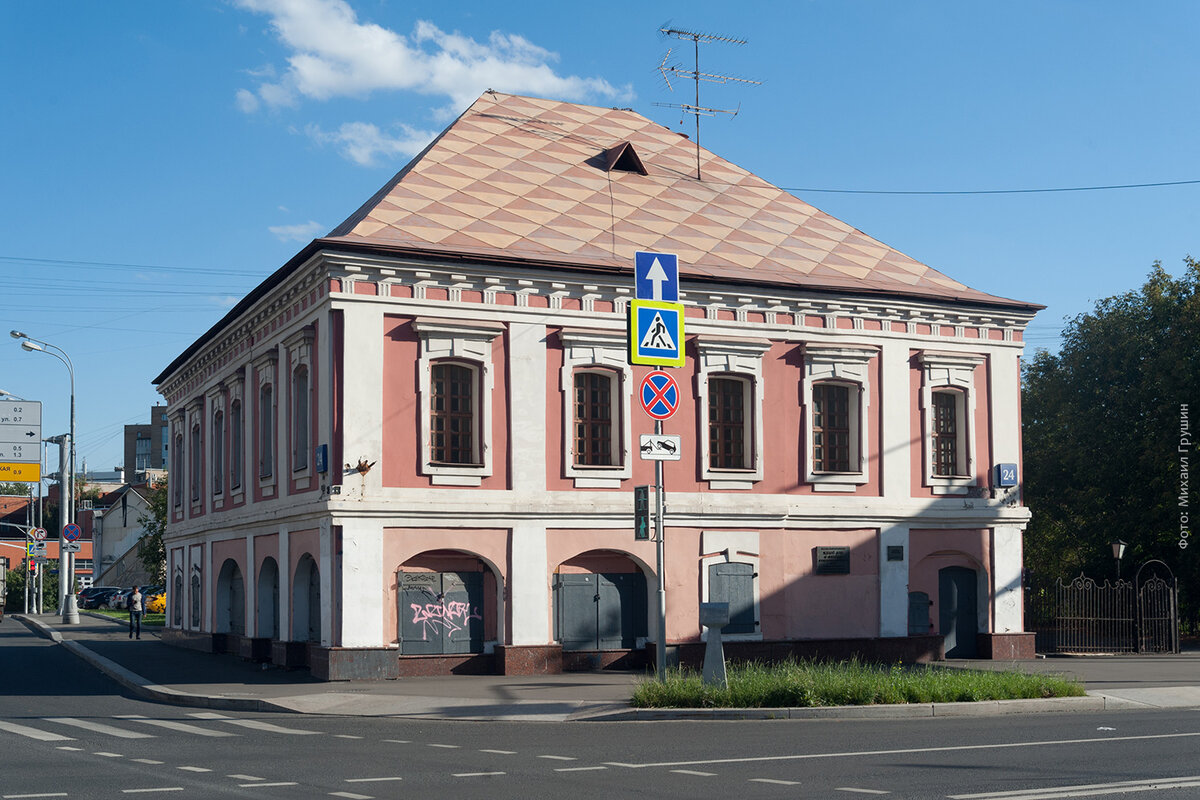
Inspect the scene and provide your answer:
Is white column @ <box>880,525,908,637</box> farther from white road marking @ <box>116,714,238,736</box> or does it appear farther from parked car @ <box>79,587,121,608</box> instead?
parked car @ <box>79,587,121,608</box>

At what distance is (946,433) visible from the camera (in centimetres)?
2780

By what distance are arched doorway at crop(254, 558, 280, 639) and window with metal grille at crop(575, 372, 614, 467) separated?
300 inches

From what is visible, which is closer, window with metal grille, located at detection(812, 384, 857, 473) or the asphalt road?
the asphalt road

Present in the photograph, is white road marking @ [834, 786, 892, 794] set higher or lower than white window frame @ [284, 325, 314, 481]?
lower

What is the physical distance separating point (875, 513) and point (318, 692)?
12.2 m

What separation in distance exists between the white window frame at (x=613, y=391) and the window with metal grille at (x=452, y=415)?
5.76 ft

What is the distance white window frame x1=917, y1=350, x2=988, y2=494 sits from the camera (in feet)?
89.4

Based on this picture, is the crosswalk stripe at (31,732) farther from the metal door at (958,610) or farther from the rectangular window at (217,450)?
the metal door at (958,610)

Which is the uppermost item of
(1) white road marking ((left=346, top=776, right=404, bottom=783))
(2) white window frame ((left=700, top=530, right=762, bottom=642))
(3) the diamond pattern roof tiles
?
(3) the diamond pattern roof tiles

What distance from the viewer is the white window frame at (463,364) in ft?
75.9

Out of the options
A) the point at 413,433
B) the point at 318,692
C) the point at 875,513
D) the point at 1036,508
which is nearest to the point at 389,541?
the point at 413,433

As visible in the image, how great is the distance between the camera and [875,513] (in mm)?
26578

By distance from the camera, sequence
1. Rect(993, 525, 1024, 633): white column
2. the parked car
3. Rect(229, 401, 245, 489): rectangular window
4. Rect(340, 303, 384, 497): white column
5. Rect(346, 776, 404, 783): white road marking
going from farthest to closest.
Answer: the parked car < Rect(229, 401, 245, 489): rectangular window < Rect(993, 525, 1024, 633): white column < Rect(340, 303, 384, 497): white column < Rect(346, 776, 404, 783): white road marking

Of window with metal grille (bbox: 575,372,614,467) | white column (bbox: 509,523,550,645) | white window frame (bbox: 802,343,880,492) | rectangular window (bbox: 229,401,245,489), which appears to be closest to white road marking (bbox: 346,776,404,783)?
white column (bbox: 509,523,550,645)
